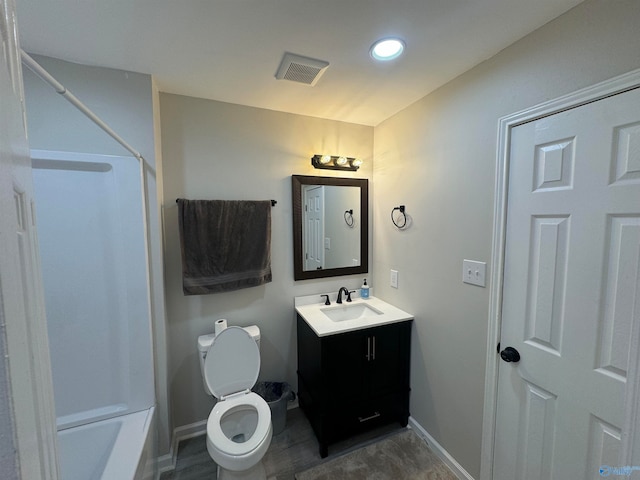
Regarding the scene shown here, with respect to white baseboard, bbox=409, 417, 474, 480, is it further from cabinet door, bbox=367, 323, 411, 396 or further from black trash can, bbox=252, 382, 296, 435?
black trash can, bbox=252, 382, 296, 435

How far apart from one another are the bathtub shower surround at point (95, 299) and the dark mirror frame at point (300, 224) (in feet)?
3.40

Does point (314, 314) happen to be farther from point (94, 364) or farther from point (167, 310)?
point (94, 364)

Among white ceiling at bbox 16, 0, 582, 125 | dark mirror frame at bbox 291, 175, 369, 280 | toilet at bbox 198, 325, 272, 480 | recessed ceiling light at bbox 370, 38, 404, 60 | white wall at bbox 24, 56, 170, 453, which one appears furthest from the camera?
dark mirror frame at bbox 291, 175, 369, 280

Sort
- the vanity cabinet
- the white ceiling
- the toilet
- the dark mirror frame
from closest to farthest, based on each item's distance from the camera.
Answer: the white ceiling, the toilet, the vanity cabinet, the dark mirror frame

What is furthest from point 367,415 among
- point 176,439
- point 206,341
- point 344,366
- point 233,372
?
point 176,439

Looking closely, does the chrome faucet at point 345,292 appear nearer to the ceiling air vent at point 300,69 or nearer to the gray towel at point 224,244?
the gray towel at point 224,244

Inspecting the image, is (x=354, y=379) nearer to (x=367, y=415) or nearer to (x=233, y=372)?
(x=367, y=415)

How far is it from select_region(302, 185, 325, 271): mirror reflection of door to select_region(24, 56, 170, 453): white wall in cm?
105

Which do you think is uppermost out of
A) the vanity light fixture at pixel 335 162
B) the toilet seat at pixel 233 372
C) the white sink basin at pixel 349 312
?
the vanity light fixture at pixel 335 162

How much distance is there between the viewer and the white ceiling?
1062 mm

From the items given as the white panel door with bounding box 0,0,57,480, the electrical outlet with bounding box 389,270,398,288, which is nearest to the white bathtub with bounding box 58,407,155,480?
the white panel door with bounding box 0,0,57,480

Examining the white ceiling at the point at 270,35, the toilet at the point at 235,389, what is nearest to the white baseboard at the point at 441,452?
the toilet at the point at 235,389

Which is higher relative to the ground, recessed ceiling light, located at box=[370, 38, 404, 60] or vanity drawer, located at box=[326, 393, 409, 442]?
recessed ceiling light, located at box=[370, 38, 404, 60]

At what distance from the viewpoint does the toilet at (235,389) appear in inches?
58.9
